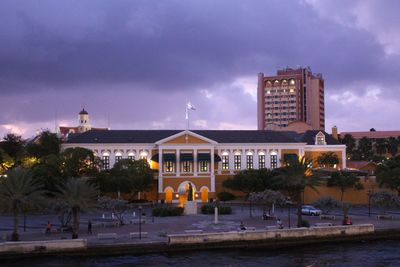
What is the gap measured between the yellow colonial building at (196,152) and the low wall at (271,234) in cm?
4412

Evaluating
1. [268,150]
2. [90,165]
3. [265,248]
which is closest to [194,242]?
[265,248]

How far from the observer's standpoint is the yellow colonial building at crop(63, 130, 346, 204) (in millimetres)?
99750

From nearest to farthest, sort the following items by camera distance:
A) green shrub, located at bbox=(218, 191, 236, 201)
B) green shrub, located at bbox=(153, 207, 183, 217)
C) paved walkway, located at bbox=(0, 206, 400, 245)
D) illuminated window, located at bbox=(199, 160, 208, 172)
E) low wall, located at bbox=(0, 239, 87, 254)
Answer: low wall, located at bbox=(0, 239, 87, 254) < paved walkway, located at bbox=(0, 206, 400, 245) < green shrub, located at bbox=(153, 207, 183, 217) < green shrub, located at bbox=(218, 191, 236, 201) < illuminated window, located at bbox=(199, 160, 208, 172)

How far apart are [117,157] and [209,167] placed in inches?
664

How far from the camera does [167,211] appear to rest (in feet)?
234

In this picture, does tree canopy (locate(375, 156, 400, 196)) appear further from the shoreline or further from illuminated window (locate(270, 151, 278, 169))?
the shoreline

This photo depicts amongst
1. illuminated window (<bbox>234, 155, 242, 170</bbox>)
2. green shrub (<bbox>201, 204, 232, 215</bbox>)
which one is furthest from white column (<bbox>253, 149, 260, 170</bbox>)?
green shrub (<bbox>201, 204, 232, 215</bbox>)

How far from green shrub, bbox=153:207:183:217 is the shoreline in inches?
867

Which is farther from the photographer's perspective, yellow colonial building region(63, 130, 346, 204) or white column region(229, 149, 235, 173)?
white column region(229, 149, 235, 173)

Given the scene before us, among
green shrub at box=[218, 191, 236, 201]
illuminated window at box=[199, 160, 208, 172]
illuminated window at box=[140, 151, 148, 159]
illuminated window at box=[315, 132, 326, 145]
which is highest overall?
illuminated window at box=[315, 132, 326, 145]

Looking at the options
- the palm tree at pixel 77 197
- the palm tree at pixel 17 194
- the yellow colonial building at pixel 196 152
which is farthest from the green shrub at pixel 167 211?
the palm tree at pixel 17 194

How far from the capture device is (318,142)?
108125 millimetres

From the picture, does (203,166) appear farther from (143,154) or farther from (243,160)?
(143,154)

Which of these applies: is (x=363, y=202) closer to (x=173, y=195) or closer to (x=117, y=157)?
(x=173, y=195)
